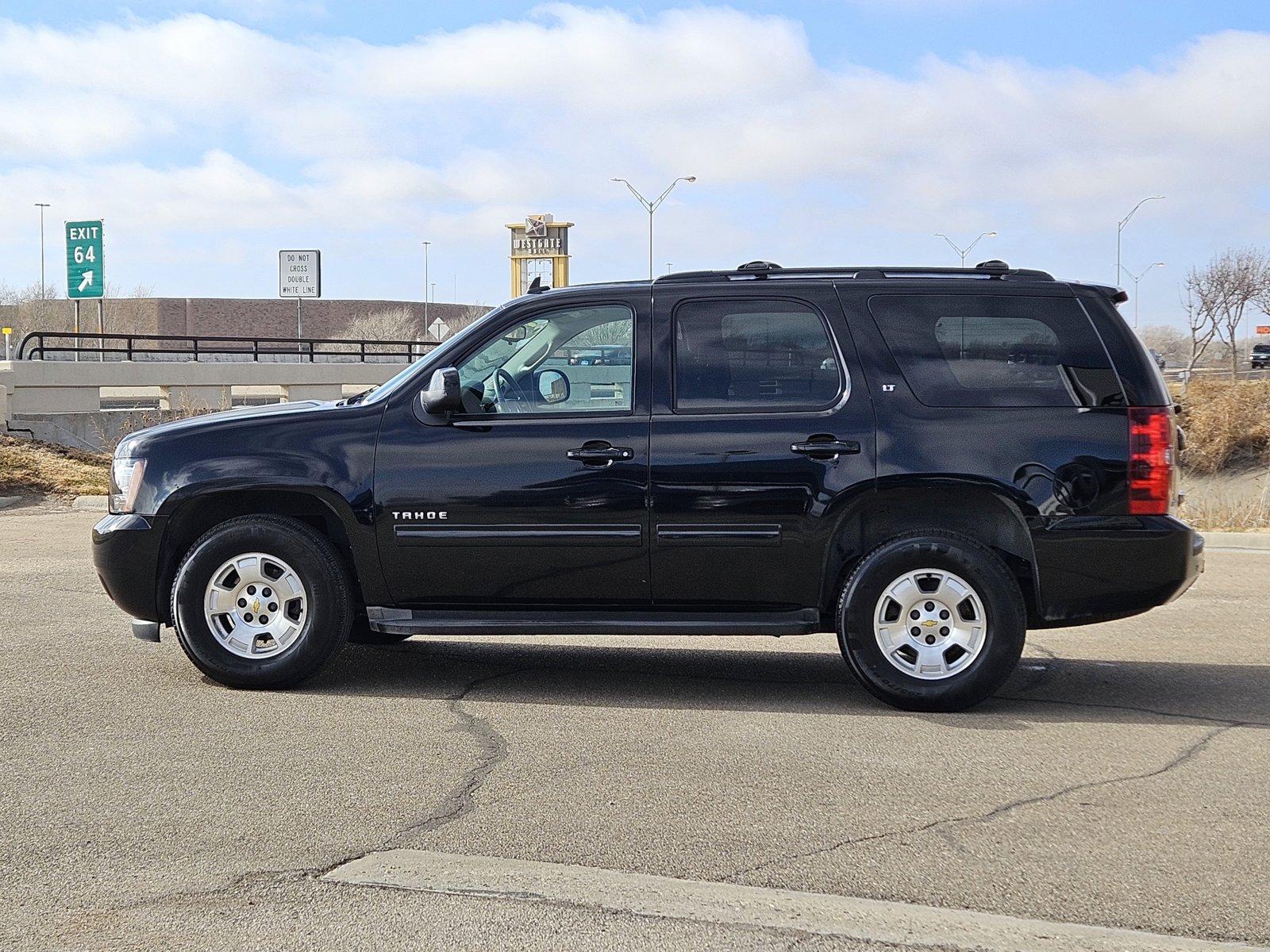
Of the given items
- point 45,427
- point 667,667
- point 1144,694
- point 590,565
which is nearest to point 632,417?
point 590,565

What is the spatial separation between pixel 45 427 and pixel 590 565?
22.4 m

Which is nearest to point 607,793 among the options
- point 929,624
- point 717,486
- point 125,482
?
point 717,486

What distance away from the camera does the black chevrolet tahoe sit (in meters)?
6.48

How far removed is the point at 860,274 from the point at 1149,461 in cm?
159

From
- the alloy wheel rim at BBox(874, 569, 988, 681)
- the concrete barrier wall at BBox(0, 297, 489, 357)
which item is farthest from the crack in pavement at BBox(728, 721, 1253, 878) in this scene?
the concrete barrier wall at BBox(0, 297, 489, 357)

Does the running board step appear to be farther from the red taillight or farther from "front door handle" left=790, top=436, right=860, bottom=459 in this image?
the red taillight

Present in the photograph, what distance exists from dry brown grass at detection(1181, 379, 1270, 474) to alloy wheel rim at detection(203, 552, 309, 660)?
27446 mm

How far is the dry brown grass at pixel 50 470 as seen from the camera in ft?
60.5

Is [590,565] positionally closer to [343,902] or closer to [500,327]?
[500,327]

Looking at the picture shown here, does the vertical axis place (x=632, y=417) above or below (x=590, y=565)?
above

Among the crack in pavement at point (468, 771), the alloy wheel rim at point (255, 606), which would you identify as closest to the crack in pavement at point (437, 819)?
the crack in pavement at point (468, 771)

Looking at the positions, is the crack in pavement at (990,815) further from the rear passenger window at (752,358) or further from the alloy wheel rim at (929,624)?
the rear passenger window at (752,358)

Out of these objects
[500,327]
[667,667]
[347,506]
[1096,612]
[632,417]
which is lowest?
[667,667]

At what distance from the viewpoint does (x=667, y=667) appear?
7.68 m
